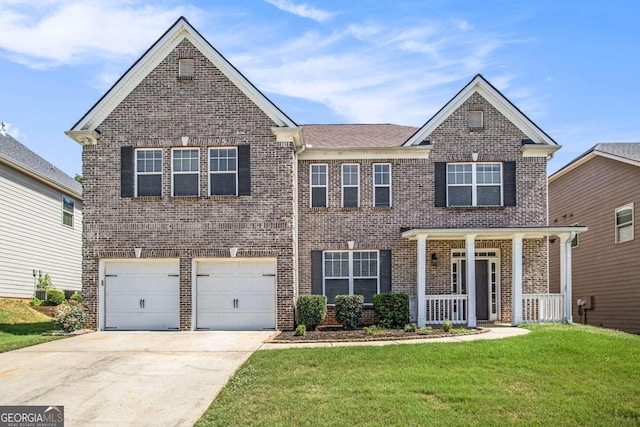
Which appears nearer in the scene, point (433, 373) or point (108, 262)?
point (433, 373)

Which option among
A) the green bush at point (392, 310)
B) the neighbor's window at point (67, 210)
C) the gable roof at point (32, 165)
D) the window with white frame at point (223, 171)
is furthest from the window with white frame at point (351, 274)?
the neighbor's window at point (67, 210)

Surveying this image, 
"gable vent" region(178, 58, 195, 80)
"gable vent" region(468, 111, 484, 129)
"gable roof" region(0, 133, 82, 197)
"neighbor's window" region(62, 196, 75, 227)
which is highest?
"gable vent" region(178, 58, 195, 80)

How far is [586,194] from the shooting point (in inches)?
947

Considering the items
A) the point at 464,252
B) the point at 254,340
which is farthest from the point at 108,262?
the point at 464,252

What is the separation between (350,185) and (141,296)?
23.2 ft

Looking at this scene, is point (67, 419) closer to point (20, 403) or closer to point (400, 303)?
point (20, 403)

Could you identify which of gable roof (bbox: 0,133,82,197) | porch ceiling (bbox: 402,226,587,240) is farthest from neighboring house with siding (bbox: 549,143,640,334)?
gable roof (bbox: 0,133,82,197)

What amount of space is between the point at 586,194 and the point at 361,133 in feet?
29.0

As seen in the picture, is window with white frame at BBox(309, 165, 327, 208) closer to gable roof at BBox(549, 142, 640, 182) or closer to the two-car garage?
the two-car garage

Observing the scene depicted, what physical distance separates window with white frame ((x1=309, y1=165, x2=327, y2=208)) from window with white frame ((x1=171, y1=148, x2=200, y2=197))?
145 inches

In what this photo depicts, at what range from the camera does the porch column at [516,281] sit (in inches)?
723

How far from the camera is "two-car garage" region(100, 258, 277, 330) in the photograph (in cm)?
1833

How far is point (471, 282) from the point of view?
1855 cm

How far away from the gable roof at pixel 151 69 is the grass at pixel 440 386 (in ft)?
25.8
